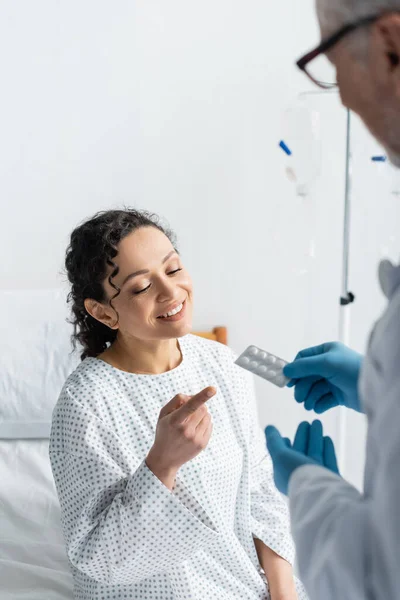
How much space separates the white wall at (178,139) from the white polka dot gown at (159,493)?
0.97 metres

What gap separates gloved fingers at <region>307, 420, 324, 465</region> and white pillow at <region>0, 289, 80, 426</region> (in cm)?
115

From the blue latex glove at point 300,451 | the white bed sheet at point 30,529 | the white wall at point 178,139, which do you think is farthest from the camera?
the white wall at point 178,139

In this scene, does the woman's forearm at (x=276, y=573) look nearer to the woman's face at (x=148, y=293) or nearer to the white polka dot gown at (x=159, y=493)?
the white polka dot gown at (x=159, y=493)

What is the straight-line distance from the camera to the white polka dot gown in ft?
3.89

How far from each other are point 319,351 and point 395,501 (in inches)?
24.0

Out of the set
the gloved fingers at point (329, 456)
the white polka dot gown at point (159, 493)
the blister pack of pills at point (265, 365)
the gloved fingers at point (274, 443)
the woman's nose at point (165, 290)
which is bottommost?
the white polka dot gown at point (159, 493)

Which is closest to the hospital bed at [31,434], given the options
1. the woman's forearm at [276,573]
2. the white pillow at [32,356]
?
the white pillow at [32,356]

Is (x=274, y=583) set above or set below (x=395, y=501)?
below

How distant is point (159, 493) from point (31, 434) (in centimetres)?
102

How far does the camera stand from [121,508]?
1181 millimetres

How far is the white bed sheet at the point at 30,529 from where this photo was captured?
4.90ft

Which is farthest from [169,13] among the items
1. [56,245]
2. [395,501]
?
[395,501]

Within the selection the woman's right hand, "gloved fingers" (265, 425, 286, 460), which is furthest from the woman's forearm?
"gloved fingers" (265, 425, 286, 460)

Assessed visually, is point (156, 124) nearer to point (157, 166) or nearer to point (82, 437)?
point (157, 166)
